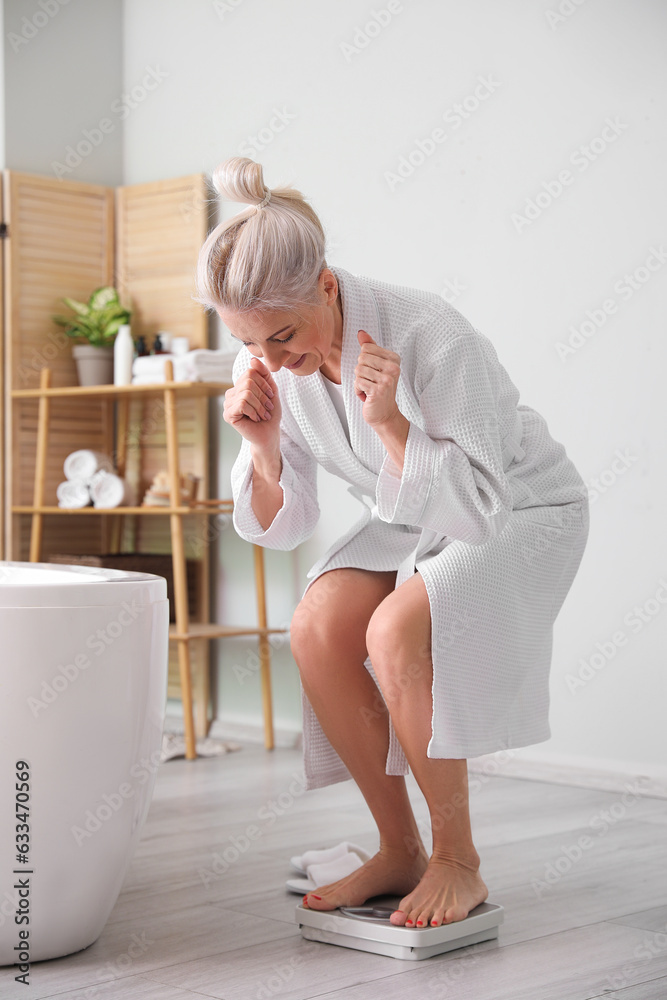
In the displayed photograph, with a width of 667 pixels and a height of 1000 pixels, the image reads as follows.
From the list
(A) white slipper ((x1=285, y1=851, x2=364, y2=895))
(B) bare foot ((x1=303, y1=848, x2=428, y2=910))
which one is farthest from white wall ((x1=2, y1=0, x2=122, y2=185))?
(B) bare foot ((x1=303, y1=848, x2=428, y2=910))

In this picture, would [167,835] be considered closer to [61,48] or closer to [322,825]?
[322,825]

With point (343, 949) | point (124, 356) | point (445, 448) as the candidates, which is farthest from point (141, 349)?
point (343, 949)

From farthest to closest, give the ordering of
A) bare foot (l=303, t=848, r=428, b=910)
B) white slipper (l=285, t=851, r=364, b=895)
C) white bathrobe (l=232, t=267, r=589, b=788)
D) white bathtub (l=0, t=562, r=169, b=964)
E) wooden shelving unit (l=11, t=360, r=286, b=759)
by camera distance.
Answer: wooden shelving unit (l=11, t=360, r=286, b=759) < white slipper (l=285, t=851, r=364, b=895) < bare foot (l=303, t=848, r=428, b=910) < white bathrobe (l=232, t=267, r=589, b=788) < white bathtub (l=0, t=562, r=169, b=964)

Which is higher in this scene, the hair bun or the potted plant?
the potted plant

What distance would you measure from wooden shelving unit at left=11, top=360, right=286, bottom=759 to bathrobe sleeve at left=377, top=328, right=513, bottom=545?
172 cm

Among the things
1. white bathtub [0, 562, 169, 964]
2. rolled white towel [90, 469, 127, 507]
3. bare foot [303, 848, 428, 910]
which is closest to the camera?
white bathtub [0, 562, 169, 964]

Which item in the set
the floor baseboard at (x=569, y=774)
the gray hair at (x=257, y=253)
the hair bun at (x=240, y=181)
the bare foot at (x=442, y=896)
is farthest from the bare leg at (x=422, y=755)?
the floor baseboard at (x=569, y=774)

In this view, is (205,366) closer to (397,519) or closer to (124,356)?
(124,356)

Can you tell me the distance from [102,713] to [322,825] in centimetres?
100

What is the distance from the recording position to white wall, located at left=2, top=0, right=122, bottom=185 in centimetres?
369

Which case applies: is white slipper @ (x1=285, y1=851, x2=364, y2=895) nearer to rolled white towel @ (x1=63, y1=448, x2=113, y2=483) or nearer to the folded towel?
the folded towel

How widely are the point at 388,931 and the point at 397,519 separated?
0.56 metres

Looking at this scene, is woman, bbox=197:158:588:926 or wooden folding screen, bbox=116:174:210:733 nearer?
woman, bbox=197:158:588:926

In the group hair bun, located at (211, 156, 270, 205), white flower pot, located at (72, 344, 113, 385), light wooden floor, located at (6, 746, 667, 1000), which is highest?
white flower pot, located at (72, 344, 113, 385)
